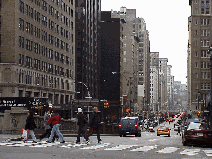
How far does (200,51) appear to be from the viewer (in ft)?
487

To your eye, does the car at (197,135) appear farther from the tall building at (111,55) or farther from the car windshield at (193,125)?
the tall building at (111,55)

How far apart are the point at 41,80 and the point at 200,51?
265ft

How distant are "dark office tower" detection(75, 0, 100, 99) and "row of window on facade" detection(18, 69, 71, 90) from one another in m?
20.3

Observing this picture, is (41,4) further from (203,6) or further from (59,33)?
(203,6)

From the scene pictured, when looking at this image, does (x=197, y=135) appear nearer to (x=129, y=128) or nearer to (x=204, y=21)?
(x=129, y=128)

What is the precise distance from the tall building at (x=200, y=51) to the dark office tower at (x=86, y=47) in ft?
107

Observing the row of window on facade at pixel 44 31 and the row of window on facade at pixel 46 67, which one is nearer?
the row of window on facade at pixel 44 31

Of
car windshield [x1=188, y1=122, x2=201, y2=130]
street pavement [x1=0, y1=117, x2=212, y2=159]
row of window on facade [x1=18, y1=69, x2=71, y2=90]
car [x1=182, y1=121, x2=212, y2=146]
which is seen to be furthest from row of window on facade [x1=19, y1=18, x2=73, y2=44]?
street pavement [x1=0, y1=117, x2=212, y2=159]

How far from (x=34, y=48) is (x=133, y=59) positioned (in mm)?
113118

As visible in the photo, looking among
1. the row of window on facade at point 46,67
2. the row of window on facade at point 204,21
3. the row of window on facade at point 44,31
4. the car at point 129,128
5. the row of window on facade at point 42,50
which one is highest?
the row of window on facade at point 204,21

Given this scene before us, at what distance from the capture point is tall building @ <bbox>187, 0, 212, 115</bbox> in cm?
14562

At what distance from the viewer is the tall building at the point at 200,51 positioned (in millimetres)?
145625

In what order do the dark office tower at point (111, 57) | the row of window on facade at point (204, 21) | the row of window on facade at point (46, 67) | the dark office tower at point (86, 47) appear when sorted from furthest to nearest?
the dark office tower at point (111, 57) < the row of window on facade at point (204, 21) < the dark office tower at point (86, 47) < the row of window on facade at point (46, 67)

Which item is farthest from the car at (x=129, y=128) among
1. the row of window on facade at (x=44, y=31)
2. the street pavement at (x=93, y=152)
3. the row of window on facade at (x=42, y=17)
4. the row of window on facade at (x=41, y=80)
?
the row of window on facade at (x=42, y=17)
